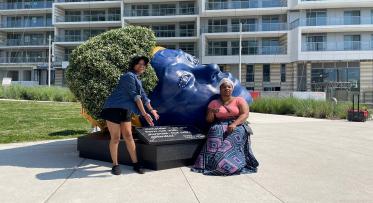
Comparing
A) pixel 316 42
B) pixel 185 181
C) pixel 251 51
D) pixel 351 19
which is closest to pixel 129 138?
pixel 185 181

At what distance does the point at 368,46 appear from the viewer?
40375mm

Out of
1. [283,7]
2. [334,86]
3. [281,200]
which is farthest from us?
[283,7]

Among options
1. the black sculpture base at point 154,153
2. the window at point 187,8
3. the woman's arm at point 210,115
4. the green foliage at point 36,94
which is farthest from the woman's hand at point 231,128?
the window at point 187,8

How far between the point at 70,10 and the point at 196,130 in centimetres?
5017

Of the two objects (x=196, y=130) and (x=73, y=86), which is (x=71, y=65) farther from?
(x=196, y=130)

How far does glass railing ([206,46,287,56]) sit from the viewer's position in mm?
42969

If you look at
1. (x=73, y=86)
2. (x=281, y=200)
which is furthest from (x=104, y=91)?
(x=281, y=200)

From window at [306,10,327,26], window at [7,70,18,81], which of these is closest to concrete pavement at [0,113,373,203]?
window at [306,10,327,26]

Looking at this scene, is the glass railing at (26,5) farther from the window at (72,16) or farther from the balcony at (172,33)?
the balcony at (172,33)

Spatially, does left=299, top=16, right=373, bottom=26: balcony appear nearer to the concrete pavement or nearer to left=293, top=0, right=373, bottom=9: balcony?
left=293, top=0, right=373, bottom=9: balcony

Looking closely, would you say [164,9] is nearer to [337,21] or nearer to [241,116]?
[337,21]

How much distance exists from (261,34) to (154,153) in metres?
39.1

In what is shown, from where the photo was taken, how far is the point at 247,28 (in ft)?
143

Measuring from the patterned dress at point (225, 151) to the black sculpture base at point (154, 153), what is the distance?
245mm
